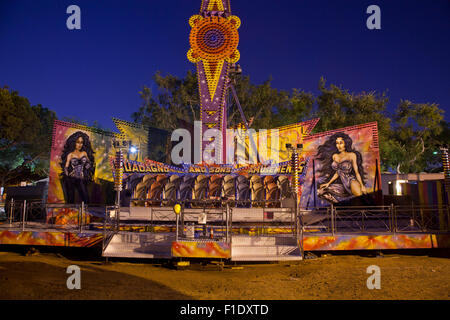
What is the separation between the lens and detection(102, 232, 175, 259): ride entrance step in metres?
12.9

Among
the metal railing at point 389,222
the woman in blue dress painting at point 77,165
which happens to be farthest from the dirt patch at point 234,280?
the woman in blue dress painting at point 77,165

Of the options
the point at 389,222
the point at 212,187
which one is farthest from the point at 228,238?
the point at 212,187

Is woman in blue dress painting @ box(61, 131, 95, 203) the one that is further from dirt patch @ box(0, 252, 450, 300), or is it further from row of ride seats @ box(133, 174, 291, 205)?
dirt patch @ box(0, 252, 450, 300)

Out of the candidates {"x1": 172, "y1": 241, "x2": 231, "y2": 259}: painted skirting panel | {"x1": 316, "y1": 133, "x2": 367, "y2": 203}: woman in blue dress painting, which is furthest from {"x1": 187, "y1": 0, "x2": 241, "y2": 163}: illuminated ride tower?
{"x1": 172, "y1": 241, "x2": 231, "y2": 259}: painted skirting panel

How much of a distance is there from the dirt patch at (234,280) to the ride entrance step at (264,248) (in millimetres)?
475

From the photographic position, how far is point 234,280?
10.6m

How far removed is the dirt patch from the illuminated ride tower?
41.4 feet

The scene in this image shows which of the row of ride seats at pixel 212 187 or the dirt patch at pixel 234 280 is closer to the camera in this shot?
the dirt patch at pixel 234 280

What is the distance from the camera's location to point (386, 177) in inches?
1030

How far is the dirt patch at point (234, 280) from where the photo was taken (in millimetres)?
8805

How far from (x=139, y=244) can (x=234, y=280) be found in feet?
15.1

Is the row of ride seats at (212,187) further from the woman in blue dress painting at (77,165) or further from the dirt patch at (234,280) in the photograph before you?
the dirt patch at (234,280)
